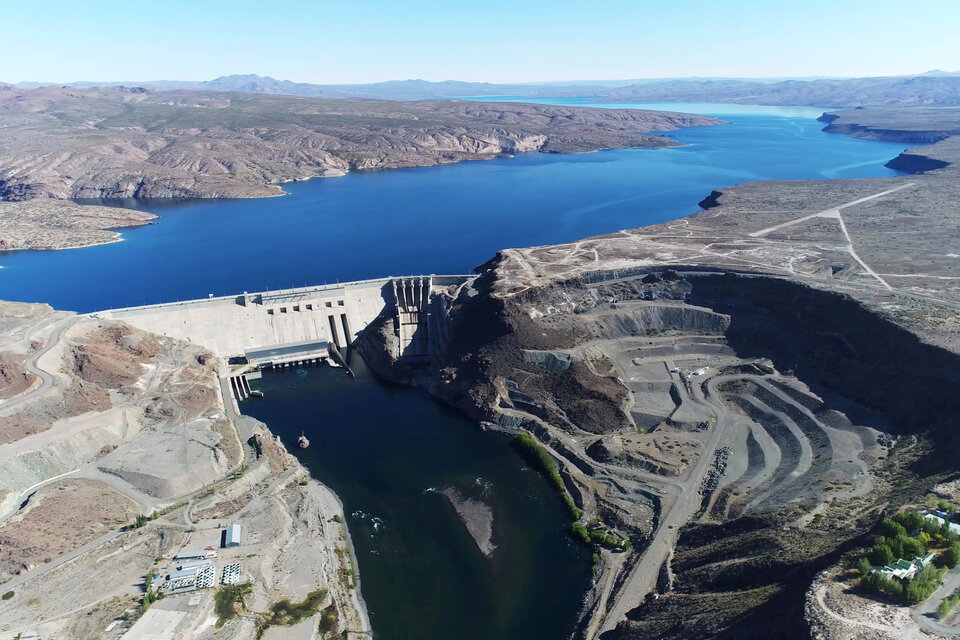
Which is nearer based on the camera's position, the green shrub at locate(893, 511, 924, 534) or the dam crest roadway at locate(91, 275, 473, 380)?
the green shrub at locate(893, 511, 924, 534)

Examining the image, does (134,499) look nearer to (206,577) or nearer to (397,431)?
(206,577)

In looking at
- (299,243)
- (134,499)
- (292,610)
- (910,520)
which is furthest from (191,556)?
(299,243)

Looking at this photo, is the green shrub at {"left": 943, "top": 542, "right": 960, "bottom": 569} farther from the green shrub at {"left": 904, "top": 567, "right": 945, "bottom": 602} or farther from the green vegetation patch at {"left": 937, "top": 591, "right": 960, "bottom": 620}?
the green vegetation patch at {"left": 937, "top": 591, "right": 960, "bottom": 620}

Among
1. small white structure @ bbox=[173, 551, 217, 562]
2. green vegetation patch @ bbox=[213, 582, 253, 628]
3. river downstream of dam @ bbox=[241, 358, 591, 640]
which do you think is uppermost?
small white structure @ bbox=[173, 551, 217, 562]

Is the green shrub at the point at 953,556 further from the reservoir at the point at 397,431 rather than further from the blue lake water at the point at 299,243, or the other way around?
the blue lake water at the point at 299,243

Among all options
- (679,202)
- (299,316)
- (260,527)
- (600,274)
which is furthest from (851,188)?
(260,527)

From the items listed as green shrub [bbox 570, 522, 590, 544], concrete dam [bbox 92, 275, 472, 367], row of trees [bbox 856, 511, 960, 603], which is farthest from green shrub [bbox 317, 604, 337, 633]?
concrete dam [bbox 92, 275, 472, 367]

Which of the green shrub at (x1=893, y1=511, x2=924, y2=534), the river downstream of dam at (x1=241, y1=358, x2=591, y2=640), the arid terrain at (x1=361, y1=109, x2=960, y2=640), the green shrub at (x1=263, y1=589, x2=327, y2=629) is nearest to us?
the green shrub at (x1=893, y1=511, x2=924, y2=534)
